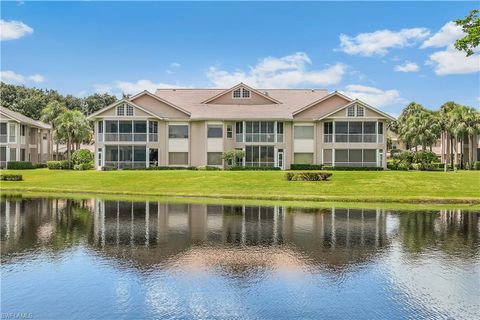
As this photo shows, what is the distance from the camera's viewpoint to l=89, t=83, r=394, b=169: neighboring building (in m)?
52.7

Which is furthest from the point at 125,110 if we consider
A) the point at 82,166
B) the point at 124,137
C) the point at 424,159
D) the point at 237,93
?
the point at 424,159

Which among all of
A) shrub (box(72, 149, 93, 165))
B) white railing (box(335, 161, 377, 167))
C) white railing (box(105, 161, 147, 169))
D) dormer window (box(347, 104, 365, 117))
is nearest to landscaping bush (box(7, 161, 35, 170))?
shrub (box(72, 149, 93, 165))

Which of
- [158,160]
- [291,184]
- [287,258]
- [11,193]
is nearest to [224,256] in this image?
[287,258]

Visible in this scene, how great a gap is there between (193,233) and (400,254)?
819 centimetres

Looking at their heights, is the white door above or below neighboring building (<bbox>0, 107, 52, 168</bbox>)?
below

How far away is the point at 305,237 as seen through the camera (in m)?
17.4

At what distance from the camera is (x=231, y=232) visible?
18.5 m

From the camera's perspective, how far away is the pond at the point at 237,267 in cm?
964

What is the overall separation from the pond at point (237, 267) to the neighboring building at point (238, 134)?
30.6 metres

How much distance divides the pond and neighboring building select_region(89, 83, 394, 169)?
100 ft

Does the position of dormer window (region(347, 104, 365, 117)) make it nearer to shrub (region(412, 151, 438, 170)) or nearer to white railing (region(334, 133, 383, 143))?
white railing (region(334, 133, 383, 143))

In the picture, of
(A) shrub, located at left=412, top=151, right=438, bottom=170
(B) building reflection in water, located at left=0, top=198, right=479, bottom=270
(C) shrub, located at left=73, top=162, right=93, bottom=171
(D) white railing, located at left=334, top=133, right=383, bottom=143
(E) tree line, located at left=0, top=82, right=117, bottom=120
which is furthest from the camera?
(E) tree line, located at left=0, top=82, right=117, bottom=120

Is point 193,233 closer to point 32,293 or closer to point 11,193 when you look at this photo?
point 32,293

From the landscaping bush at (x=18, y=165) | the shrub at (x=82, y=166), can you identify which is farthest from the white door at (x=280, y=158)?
the landscaping bush at (x=18, y=165)
